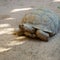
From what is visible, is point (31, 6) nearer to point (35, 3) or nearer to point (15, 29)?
point (35, 3)

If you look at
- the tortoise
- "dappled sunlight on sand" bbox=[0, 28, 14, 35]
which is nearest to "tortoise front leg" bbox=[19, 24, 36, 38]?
the tortoise

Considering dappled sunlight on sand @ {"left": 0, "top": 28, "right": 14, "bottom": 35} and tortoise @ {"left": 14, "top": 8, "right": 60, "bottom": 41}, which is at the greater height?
tortoise @ {"left": 14, "top": 8, "right": 60, "bottom": 41}

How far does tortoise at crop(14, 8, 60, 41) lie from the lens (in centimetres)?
282

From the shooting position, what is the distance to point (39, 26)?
2.86 m

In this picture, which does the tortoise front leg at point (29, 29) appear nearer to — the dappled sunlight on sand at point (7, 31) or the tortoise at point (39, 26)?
the tortoise at point (39, 26)

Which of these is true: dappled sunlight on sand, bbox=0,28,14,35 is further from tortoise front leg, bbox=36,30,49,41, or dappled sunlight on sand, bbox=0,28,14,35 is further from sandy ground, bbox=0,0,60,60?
tortoise front leg, bbox=36,30,49,41

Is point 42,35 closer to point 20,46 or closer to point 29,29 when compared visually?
point 29,29

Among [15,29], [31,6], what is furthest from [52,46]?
[31,6]

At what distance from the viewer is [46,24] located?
290cm

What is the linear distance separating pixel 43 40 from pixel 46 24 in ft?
0.90

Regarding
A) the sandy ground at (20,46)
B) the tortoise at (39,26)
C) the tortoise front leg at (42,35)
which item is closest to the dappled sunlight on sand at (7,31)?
the sandy ground at (20,46)

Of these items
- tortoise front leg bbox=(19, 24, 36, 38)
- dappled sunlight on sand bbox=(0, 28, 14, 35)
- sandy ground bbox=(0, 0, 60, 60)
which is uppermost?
tortoise front leg bbox=(19, 24, 36, 38)

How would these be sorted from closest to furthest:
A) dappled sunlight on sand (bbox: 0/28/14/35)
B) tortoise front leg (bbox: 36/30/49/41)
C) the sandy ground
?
the sandy ground → tortoise front leg (bbox: 36/30/49/41) → dappled sunlight on sand (bbox: 0/28/14/35)

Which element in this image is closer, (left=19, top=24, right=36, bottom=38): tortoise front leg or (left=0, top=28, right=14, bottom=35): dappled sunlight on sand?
(left=19, top=24, right=36, bottom=38): tortoise front leg
